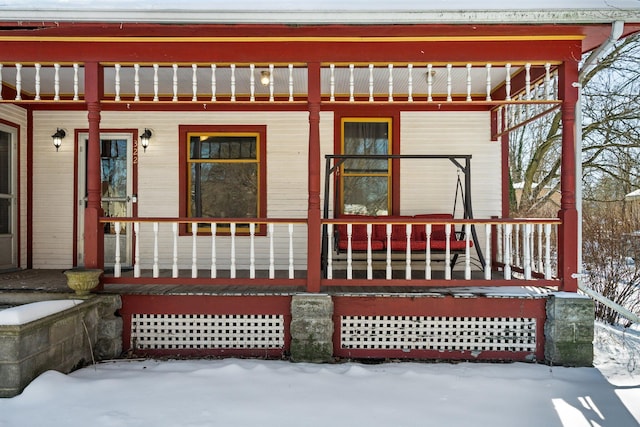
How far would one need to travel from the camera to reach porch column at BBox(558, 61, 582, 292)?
3750 millimetres

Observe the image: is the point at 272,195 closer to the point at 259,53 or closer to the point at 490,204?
the point at 259,53

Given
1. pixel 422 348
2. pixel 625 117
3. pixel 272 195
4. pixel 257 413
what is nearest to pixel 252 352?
pixel 257 413

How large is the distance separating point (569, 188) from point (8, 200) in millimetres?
6811

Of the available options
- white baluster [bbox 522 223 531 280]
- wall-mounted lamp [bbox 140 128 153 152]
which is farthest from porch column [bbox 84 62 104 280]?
white baluster [bbox 522 223 531 280]

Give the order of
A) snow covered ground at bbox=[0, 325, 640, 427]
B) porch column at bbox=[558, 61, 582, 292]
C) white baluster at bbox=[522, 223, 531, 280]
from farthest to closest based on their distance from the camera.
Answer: white baluster at bbox=[522, 223, 531, 280] → porch column at bbox=[558, 61, 582, 292] → snow covered ground at bbox=[0, 325, 640, 427]

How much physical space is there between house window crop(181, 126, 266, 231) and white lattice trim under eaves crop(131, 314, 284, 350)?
2053 mm

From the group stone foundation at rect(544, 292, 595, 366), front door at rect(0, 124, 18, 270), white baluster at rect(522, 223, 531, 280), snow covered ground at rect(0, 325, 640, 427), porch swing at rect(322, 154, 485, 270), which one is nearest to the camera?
snow covered ground at rect(0, 325, 640, 427)

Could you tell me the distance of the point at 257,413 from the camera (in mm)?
2760

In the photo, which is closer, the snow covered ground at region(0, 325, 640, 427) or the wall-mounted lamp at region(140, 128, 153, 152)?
the snow covered ground at region(0, 325, 640, 427)

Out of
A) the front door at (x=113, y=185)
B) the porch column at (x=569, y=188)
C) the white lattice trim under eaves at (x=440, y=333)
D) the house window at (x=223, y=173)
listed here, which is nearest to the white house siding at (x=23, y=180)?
the front door at (x=113, y=185)

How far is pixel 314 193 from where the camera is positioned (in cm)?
381

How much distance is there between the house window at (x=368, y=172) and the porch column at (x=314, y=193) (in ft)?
6.43

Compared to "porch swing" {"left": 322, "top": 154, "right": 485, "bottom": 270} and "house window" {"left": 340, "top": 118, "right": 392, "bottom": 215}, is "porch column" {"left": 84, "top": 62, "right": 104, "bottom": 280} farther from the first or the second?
"house window" {"left": 340, "top": 118, "right": 392, "bottom": 215}

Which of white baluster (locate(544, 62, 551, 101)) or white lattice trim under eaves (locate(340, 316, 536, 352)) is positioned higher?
white baluster (locate(544, 62, 551, 101))
